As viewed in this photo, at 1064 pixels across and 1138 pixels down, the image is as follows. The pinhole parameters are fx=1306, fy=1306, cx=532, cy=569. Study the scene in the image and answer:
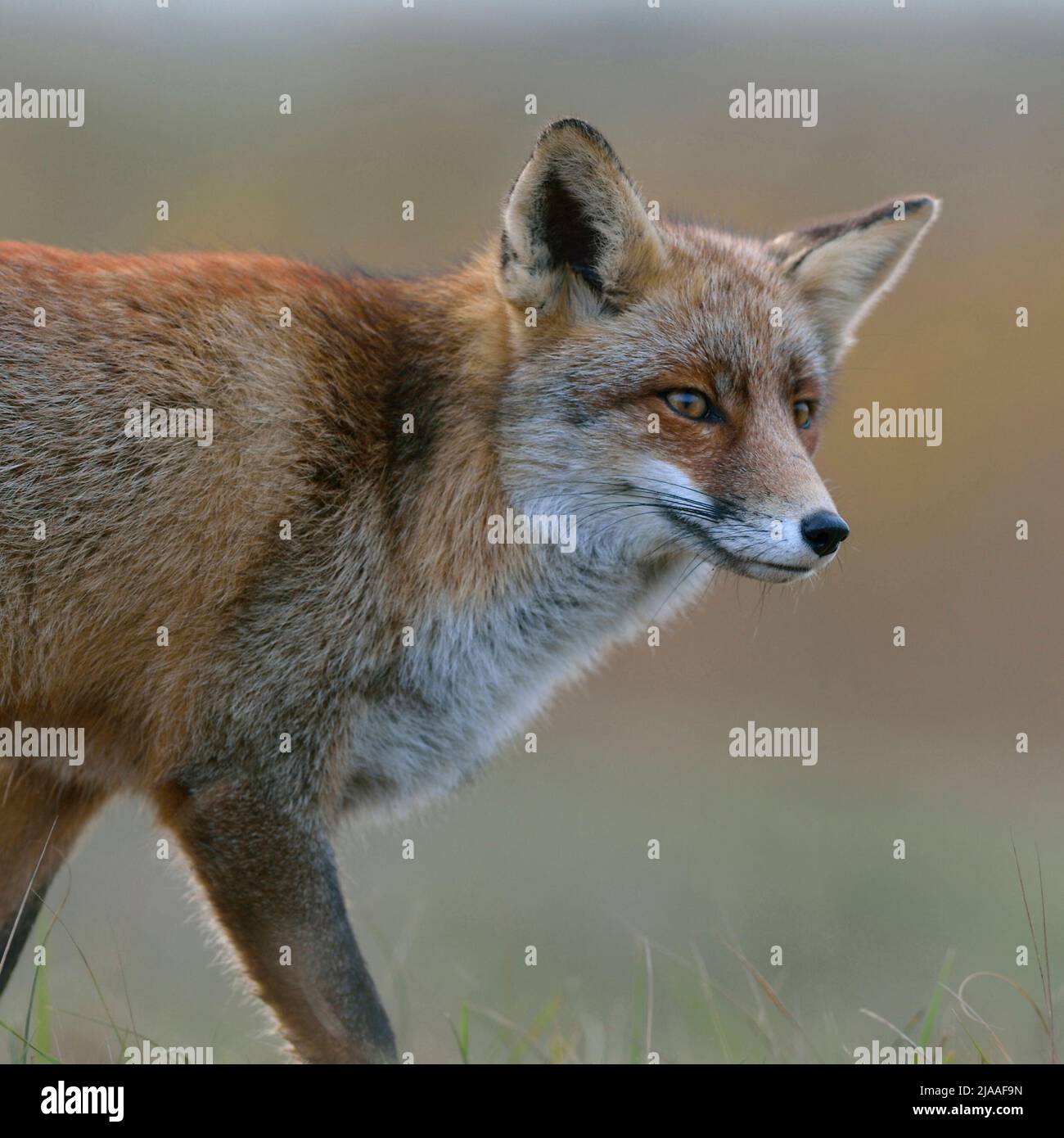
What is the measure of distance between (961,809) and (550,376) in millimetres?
10570

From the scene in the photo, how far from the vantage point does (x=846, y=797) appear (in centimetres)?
1455

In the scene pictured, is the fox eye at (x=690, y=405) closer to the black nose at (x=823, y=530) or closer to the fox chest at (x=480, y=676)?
the black nose at (x=823, y=530)

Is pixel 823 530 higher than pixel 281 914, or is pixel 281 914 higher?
pixel 823 530

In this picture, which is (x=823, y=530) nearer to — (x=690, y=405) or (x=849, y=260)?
(x=690, y=405)

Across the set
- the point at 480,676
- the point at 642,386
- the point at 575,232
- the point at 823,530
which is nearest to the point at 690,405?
the point at 642,386

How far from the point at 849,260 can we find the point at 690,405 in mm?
1507

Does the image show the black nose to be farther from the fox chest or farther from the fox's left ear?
the fox's left ear

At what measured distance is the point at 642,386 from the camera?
17.2 ft

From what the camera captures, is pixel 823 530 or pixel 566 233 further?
pixel 566 233

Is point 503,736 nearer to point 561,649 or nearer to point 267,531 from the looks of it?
point 561,649

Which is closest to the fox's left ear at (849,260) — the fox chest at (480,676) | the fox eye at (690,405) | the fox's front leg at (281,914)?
the fox eye at (690,405)

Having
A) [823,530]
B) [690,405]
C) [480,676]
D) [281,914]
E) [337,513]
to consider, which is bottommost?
[281,914]

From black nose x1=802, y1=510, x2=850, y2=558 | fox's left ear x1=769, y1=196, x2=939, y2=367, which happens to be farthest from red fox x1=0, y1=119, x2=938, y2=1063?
fox's left ear x1=769, y1=196, x2=939, y2=367

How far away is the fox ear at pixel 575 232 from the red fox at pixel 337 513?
0.01 m
